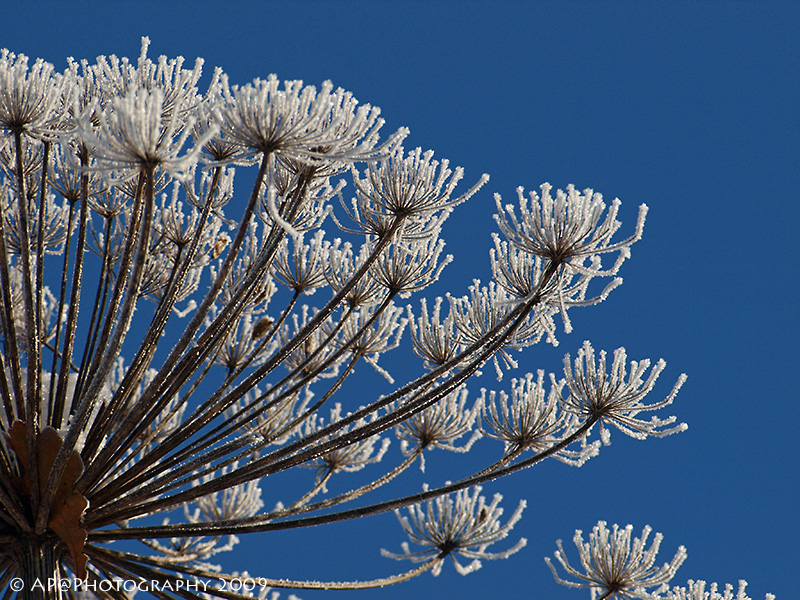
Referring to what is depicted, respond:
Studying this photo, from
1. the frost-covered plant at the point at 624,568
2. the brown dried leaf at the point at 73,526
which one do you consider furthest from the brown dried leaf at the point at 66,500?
the frost-covered plant at the point at 624,568

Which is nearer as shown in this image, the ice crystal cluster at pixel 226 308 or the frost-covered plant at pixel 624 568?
the ice crystal cluster at pixel 226 308

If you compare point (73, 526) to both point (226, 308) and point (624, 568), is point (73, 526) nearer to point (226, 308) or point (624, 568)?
point (226, 308)

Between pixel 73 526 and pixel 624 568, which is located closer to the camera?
pixel 73 526

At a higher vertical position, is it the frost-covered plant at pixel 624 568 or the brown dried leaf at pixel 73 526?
the frost-covered plant at pixel 624 568

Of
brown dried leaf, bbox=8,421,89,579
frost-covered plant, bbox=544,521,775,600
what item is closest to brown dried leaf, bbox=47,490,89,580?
brown dried leaf, bbox=8,421,89,579

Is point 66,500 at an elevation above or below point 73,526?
above

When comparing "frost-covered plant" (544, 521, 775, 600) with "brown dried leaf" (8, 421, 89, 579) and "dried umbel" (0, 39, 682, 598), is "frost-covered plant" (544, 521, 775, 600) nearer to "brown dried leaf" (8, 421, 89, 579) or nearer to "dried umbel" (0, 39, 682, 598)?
"dried umbel" (0, 39, 682, 598)

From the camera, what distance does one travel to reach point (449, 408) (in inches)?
339

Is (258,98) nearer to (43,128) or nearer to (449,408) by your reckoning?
(43,128)

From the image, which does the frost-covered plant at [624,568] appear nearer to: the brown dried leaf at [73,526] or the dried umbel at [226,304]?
the dried umbel at [226,304]

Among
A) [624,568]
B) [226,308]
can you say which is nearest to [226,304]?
[226,308]

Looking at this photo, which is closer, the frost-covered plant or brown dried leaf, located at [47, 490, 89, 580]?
brown dried leaf, located at [47, 490, 89, 580]

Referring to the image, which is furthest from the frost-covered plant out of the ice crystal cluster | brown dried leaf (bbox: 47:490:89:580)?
brown dried leaf (bbox: 47:490:89:580)

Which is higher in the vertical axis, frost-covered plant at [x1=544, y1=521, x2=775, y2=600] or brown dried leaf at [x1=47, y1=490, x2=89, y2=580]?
frost-covered plant at [x1=544, y1=521, x2=775, y2=600]
